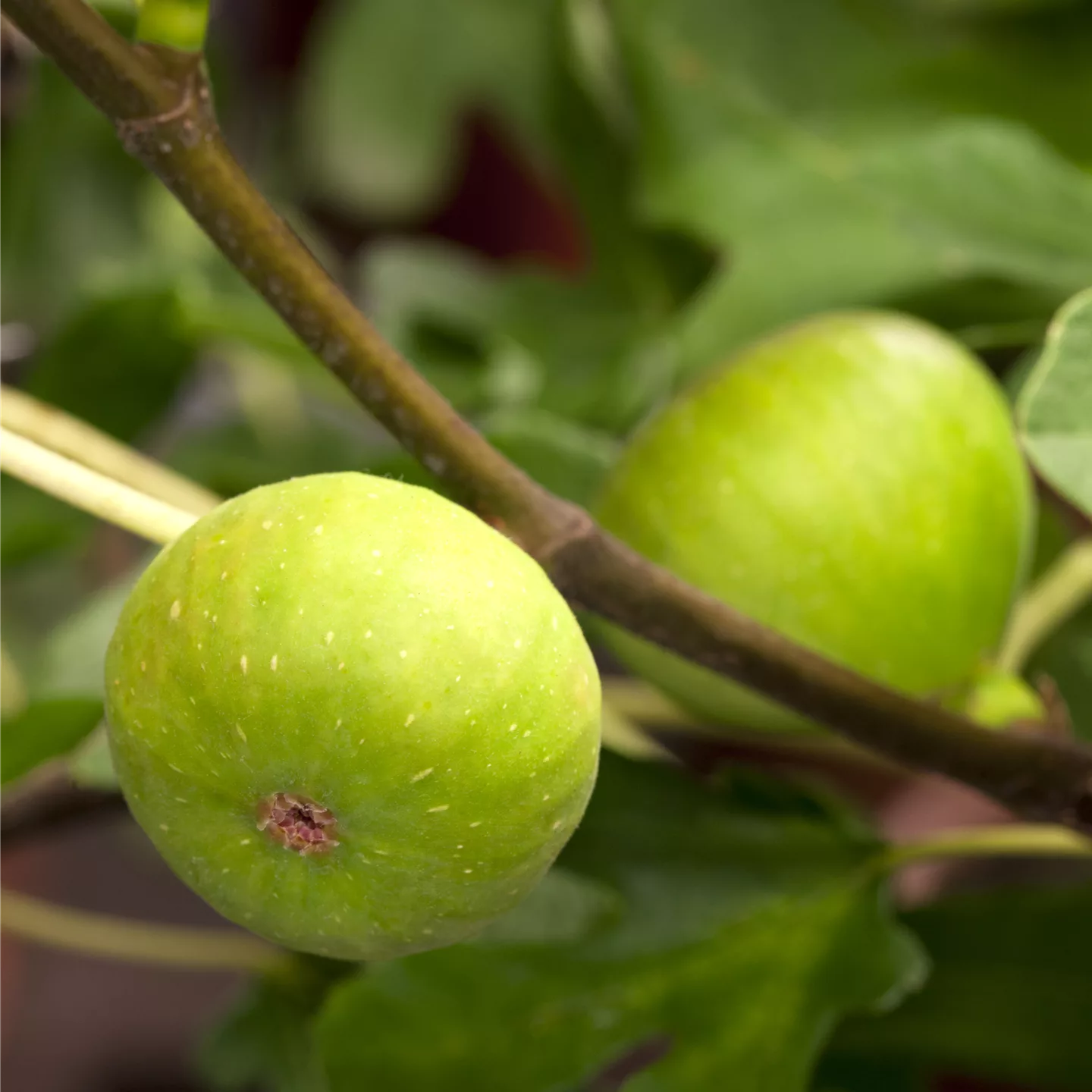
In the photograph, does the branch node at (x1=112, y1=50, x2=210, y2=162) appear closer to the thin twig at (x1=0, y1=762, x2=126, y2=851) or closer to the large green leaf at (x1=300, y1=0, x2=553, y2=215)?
the thin twig at (x1=0, y1=762, x2=126, y2=851)

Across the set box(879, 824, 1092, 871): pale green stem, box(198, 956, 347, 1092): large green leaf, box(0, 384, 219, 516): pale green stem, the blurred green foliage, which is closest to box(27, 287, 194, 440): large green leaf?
the blurred green foliage

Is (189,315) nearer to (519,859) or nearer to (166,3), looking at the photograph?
(166,3)

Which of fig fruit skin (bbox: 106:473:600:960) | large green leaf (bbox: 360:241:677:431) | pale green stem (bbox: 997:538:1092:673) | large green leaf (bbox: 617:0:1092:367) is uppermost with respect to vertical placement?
fig fruit skin (bbox: 106:473:600:960)

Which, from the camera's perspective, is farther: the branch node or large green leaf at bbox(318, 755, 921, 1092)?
large green leaf at bbox(318, 755, 921, 1092)

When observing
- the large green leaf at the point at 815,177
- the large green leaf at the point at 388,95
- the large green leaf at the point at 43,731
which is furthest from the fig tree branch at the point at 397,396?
the large green leaf at the point at 388,95

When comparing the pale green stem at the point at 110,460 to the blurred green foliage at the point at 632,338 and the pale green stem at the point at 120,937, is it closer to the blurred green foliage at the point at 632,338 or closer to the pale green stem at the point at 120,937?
the blurred green foliage at the point at 632,338

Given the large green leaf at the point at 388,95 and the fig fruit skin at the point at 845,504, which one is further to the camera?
the large green leaf at the point at 388,95
